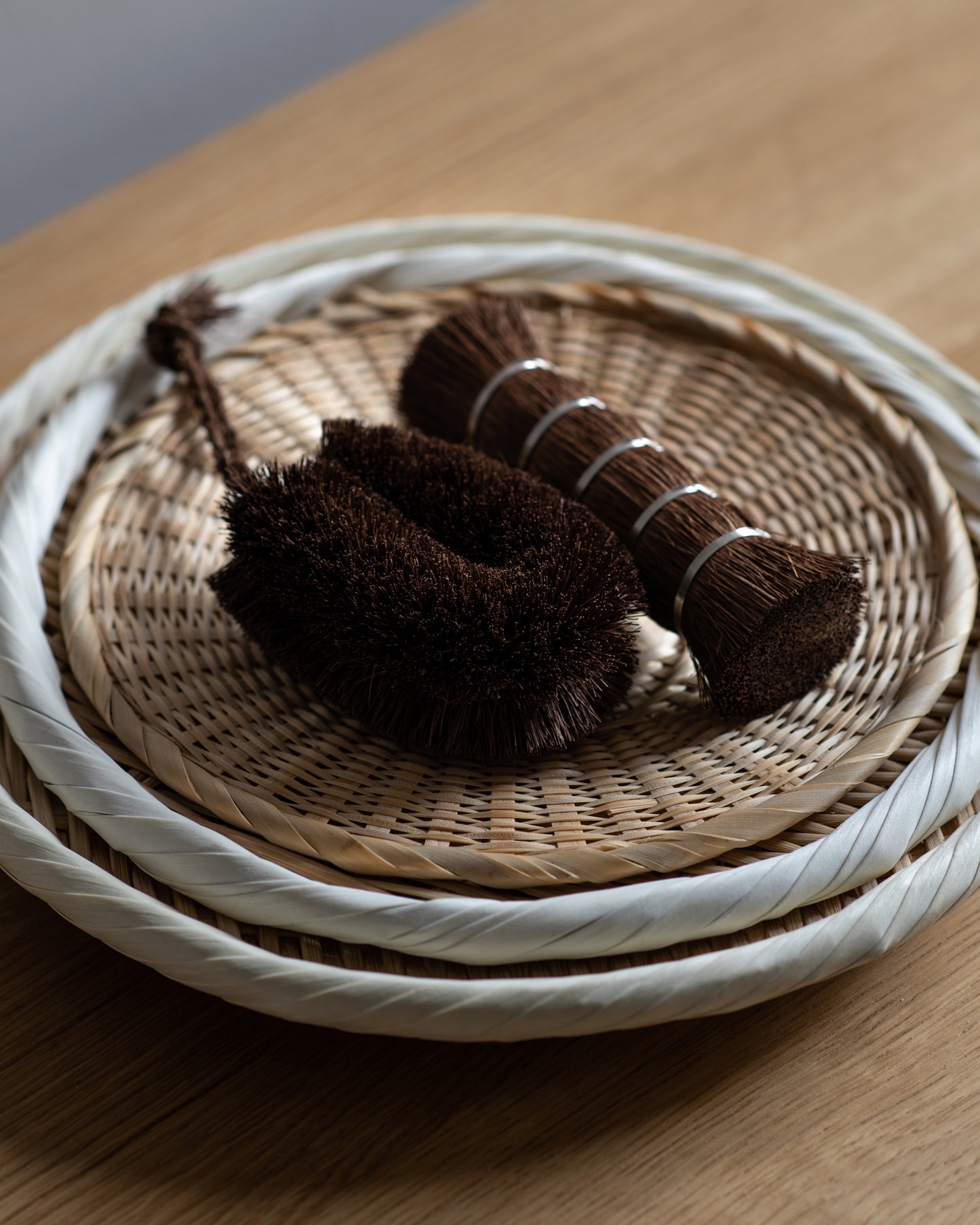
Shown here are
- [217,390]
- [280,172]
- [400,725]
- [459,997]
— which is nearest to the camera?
[459,997]

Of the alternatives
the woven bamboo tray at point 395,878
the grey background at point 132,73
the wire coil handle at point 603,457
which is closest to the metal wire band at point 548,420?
the wire coil handle at point 603,457

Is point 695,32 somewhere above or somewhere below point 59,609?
above

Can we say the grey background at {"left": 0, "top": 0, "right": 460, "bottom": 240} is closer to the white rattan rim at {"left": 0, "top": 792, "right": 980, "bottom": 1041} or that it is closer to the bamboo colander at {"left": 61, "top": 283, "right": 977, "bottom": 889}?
the bamboo colander at {"left": 61, "top": 283, "right": 977, "bottom": 889}

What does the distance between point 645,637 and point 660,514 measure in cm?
7

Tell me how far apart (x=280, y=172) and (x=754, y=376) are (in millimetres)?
386

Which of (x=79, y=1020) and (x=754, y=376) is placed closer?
(x=79, y=1020)

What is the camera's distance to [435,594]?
435 mm

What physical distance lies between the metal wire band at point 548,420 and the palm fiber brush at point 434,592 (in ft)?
0.14

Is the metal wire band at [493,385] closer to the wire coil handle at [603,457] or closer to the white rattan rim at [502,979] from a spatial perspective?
the wire coil handle at [603,457]

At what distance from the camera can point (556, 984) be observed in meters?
0.37

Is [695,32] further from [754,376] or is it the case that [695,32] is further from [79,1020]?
[79,1020]

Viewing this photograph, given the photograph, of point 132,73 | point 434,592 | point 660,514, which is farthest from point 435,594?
point 132,73

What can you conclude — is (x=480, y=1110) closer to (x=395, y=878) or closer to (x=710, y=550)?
(x=395, y=878)

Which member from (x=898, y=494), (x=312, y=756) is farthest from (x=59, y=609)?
(x=898, y=494)
